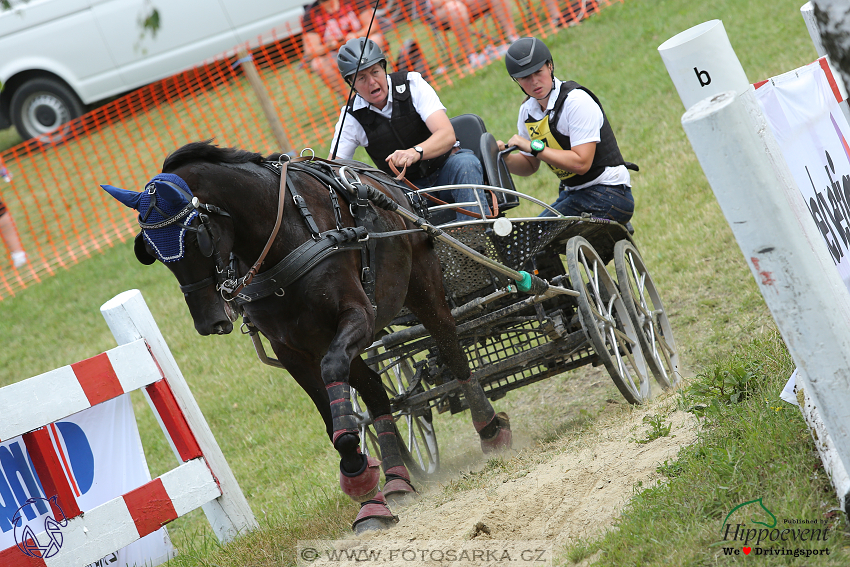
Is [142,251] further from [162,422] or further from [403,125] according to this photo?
[403,125]

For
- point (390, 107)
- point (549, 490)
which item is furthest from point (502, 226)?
point (549, 490)

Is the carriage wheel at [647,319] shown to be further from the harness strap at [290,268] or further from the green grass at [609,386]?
the harness strap at [290,268]

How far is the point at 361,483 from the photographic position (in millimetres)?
3533

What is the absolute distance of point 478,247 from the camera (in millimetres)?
4465

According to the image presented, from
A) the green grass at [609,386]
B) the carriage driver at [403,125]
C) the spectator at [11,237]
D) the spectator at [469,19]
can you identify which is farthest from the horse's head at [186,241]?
the spectator at [469,19]

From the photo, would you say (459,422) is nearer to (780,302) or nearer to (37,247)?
(780,302)

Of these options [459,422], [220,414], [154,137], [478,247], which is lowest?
[459,422]

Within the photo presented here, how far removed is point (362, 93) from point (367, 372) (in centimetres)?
177

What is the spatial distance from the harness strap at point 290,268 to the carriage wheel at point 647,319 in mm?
2153

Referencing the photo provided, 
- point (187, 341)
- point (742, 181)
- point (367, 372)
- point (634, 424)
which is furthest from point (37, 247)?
point (742, 181)

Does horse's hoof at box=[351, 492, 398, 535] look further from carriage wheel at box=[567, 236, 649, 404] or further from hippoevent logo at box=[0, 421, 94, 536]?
carriage wheel at box=[567, 236, 649, 404]

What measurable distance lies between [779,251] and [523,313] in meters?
2.62

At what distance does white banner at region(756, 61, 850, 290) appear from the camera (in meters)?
3.13

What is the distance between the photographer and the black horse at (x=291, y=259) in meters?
3.11
